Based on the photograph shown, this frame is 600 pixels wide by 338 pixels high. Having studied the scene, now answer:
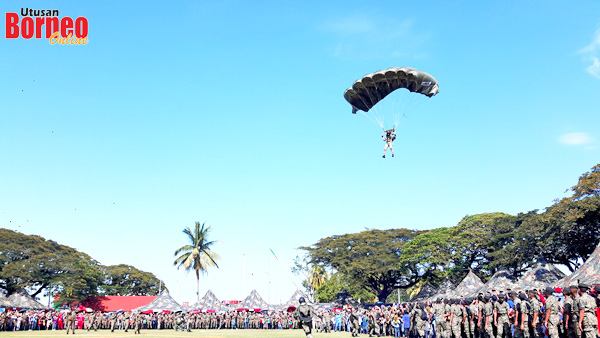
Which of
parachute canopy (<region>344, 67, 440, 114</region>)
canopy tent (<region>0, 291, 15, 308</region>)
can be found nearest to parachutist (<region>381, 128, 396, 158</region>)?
parachute canopy (<region>344, 67, 440, 114</region>)

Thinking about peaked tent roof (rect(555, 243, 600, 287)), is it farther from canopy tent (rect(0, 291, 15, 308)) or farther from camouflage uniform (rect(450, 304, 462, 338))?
canopy tent (rect(0, 291, 15, 308))

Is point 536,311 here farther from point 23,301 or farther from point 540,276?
point 23,301

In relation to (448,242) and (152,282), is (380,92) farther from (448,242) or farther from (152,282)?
(152,282)

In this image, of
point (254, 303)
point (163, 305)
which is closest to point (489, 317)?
point (163, 305)

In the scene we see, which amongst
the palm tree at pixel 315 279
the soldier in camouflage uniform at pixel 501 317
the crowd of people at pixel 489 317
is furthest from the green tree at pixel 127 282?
the soldier in camouflage uniform at pixel 501 317

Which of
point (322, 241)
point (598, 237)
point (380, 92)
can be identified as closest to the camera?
point (380, 92)

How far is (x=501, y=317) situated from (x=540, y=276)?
76.5ft

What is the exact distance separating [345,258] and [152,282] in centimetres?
4612

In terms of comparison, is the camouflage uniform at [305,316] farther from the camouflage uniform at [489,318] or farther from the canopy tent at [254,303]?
the canopy tent at [254,303]

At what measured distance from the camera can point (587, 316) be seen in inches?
470

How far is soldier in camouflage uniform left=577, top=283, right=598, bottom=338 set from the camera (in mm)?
11883

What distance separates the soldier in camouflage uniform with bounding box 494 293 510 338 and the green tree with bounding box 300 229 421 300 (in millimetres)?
46256

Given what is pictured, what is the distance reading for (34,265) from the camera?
6328 centimetres

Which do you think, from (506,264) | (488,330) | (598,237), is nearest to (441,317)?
(488,330)
